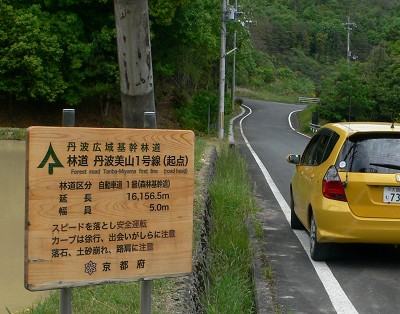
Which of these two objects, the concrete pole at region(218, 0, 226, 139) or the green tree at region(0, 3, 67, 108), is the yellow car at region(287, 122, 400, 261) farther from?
the green tree at region(0, 3, 67, 108)

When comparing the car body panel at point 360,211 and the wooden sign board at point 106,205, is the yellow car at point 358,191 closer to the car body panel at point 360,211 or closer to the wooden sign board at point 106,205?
the car body panel at point 360,211

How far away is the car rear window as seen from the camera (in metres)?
7.80

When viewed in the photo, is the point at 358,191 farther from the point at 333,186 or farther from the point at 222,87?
the point at 222,87

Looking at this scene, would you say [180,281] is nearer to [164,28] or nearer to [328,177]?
[328,177]

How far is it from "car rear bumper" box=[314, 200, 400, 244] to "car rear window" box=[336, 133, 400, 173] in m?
0.48

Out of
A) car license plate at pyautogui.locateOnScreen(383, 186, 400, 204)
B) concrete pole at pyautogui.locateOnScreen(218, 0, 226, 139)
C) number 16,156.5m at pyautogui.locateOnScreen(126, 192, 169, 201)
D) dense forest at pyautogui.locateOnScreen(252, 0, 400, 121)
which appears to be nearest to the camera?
number 16,156.5m at pyautogui.locateOnScreen(126, 192, 169, 201)

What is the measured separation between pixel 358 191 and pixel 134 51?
336cm

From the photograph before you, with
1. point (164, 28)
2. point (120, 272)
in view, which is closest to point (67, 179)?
point (120, 272)

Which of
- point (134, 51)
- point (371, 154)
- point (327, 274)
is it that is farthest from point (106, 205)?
point (371, 154)

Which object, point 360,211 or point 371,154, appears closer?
point 360,211

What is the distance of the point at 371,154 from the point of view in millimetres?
7898

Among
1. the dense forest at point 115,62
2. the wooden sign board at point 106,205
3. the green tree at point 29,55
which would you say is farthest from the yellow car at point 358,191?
the green tree at point 29,55

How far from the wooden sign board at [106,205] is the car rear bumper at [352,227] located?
3567mm

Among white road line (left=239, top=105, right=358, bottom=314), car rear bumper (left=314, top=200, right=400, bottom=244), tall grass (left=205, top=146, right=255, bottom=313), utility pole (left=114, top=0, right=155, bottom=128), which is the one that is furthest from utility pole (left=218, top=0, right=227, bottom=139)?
utility pole (left=114, top=0, right=155, bottom=128)
